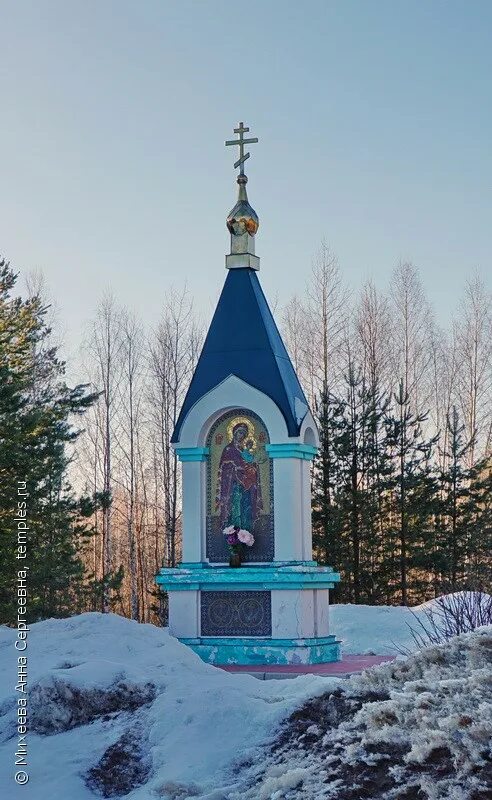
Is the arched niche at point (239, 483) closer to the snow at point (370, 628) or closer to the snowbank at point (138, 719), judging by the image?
the snow at point (370, 628)

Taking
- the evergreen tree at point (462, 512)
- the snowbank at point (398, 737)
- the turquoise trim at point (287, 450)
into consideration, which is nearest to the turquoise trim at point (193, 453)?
the turquoise trim at point (287, 450)

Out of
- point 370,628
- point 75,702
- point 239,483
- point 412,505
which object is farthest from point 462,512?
point 75,702

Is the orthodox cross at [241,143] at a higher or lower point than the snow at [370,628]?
higher

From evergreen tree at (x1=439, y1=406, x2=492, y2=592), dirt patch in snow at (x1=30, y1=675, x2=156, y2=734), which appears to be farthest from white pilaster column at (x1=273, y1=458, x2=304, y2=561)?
evergreen tree at (x1=439, y1=406, x2=492, y2=592)

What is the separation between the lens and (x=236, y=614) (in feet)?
38.9

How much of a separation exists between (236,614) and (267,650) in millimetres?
621

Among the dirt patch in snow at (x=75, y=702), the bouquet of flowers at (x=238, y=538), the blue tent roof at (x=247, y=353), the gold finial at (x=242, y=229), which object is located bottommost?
the dirt patch in snow at (x=75, y=702)

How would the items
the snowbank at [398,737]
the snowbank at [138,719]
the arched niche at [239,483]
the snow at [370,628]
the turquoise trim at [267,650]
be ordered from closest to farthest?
1. the snowbank at [398,737]
2. the snowbank at [138,719]
3. the turquoise trim at [267,650]
4. the arched niche at [239,483]
5. the snow at [370,628]

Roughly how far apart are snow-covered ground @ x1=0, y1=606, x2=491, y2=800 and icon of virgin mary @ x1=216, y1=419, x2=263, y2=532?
15.2ft

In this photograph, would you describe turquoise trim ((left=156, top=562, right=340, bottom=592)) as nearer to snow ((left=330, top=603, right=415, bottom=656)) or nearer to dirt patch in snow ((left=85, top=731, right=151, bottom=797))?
snow ((left=330, top=603, right=415, bottom=656))

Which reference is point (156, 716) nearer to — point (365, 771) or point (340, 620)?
point (365, 771)

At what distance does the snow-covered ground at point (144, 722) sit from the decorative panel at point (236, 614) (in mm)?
4200

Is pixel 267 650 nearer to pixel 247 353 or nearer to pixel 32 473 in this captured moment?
pixel 247 353

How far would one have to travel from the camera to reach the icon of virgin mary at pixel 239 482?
40.0 ft
